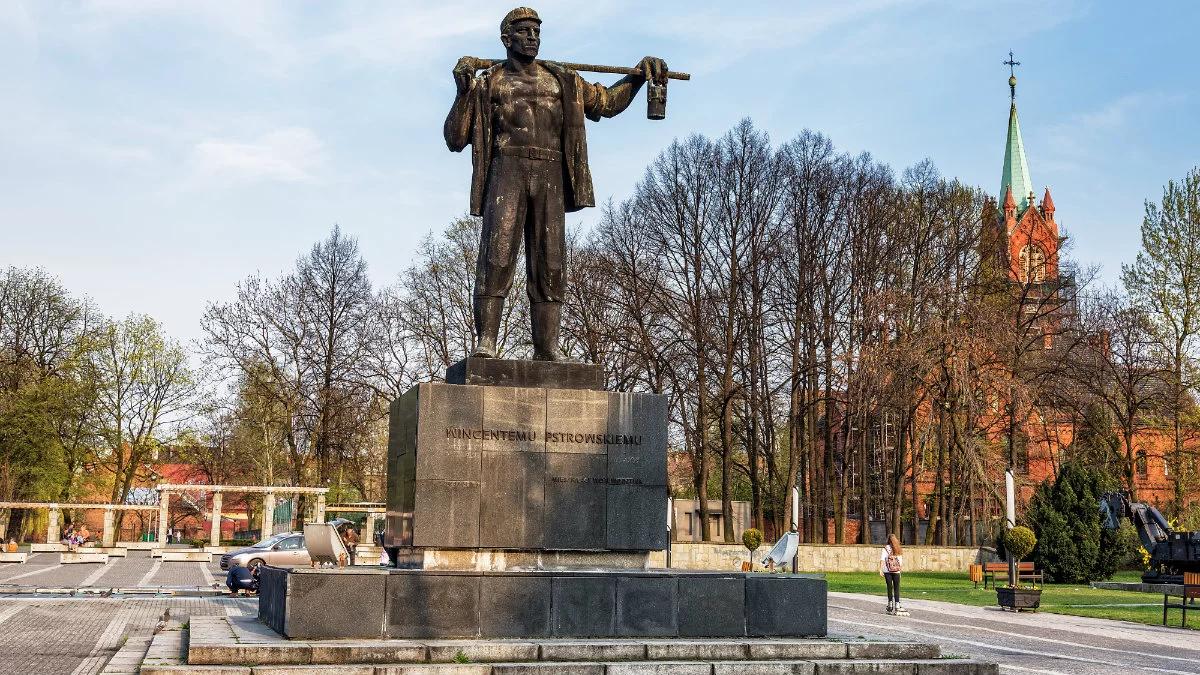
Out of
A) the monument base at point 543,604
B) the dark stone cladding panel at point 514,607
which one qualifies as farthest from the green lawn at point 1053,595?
the dark stone cladding panel at point 514,607

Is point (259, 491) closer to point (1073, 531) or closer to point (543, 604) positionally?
point (1073, 531)

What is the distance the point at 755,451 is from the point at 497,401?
35.5 metres

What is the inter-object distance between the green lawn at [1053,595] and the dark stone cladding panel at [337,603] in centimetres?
1417

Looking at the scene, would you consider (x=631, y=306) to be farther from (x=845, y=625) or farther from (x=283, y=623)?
(x=283, y=623)

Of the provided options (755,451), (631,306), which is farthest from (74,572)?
(755,451)

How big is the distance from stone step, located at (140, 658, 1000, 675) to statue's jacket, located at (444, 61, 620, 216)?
4.54 meters

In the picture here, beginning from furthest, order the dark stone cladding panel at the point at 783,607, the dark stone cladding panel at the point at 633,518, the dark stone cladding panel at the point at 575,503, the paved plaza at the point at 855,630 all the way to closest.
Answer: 1. the paved plaza at the point at 855,630
2. the dark stone cladding panel at the point at 633,518
3. the dark stone cladding panel at the point at 575,503
4. the dark stone cladding panel at the point at 783,607

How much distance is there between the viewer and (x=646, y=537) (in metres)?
10.4

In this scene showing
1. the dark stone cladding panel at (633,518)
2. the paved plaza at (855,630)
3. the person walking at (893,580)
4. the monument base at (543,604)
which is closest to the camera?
the monument base at (543,604)

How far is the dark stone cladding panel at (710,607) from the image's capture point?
9734mm

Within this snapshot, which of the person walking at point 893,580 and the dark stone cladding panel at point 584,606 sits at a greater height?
the dark stone cladding panel at point 584,606

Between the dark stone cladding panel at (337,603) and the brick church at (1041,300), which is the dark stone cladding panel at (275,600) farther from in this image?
the brick church at (1041,300)

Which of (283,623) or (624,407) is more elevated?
(624,407)

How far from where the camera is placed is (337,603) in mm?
9125
